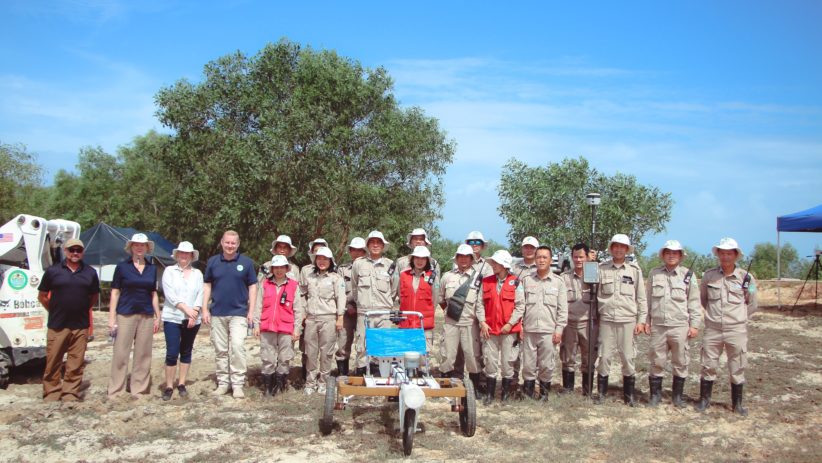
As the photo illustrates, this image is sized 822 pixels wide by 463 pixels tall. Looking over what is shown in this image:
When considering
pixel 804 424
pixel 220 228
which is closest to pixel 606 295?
pixel 804 424

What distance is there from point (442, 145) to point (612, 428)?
15007mm

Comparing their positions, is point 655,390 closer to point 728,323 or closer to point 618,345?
point 618,345

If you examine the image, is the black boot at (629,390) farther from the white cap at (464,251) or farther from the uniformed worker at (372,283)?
the uniformed worker at (372,283)

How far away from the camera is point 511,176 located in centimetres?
2308

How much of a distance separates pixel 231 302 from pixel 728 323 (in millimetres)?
5941

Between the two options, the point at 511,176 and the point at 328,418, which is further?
the point at 511,176

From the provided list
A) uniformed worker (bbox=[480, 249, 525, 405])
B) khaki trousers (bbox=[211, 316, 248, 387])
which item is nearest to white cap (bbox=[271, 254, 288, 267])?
khaki trousers (bbox=[211, 316, 248, 387])

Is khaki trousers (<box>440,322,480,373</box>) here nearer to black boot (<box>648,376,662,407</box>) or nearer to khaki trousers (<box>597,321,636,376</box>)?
khaki trousers (<box>597,321,636,376</box>)

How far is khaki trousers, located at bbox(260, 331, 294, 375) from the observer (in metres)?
8.26

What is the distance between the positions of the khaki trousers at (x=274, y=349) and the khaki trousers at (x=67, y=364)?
83.1 inches

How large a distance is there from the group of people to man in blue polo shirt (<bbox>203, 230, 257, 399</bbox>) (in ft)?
0.05

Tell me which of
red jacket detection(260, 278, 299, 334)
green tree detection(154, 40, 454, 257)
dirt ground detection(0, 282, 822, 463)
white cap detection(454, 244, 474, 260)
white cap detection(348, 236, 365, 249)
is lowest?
dirt ground detection(0, 282, 822, 463)

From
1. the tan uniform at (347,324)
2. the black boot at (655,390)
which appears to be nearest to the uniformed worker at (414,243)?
the tan uniform at (347,324)

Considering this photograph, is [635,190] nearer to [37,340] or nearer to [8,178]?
[37,340]
